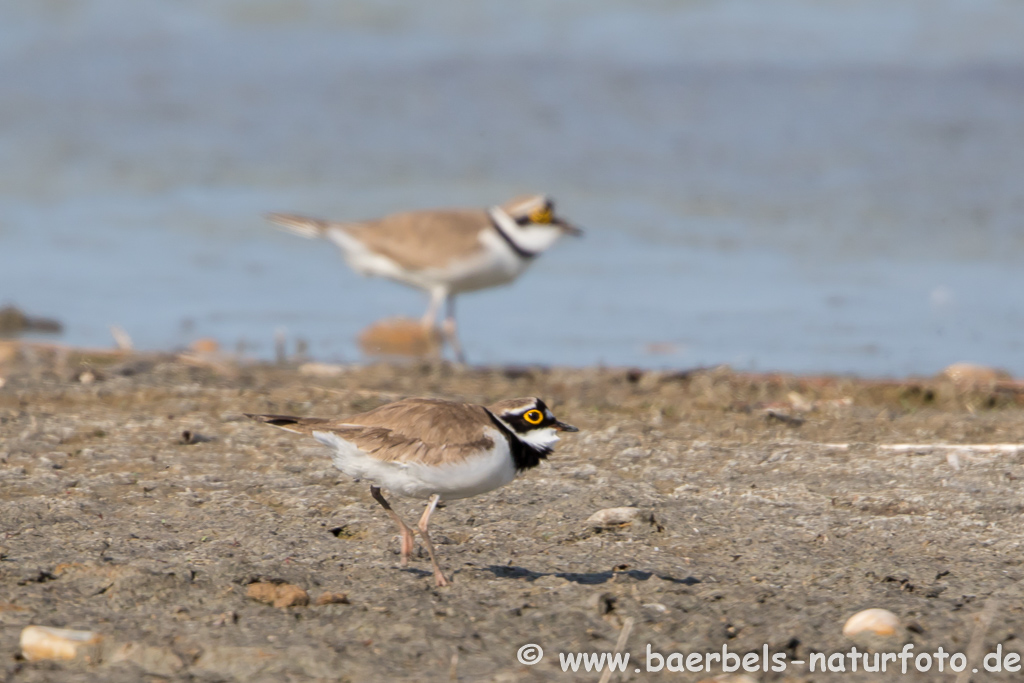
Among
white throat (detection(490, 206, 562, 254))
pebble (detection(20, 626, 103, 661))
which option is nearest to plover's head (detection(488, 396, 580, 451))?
pebble (detection(20, 626, 103, 661))

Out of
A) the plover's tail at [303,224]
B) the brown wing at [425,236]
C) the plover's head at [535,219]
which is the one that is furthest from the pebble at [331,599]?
the plover's tail at [303,224]

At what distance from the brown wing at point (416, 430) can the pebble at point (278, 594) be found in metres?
0.44

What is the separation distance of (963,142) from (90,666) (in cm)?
1068

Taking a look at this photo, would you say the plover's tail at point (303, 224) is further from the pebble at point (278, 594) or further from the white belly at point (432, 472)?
the pebble at point (278, 594)

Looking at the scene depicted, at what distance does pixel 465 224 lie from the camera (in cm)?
820

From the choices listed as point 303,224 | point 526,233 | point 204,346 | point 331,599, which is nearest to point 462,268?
point 526,233

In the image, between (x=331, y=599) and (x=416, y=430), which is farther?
(x=416, y=430)

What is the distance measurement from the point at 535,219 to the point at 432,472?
5.19 metres

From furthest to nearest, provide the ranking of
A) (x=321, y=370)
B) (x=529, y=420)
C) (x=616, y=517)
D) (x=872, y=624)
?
(x=321, y=370) < (x=616, y=517) < (x=529, y=420) < (x=872, y=624)

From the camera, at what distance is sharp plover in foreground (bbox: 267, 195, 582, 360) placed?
26.3ft

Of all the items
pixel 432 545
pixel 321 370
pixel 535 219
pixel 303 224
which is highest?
pixel 535 219

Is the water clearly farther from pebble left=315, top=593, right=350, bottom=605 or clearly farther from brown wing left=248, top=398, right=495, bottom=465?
pebble left=315, top=593, right=350, bottom=605

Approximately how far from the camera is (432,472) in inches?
131

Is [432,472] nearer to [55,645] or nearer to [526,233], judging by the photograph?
[55,645]
